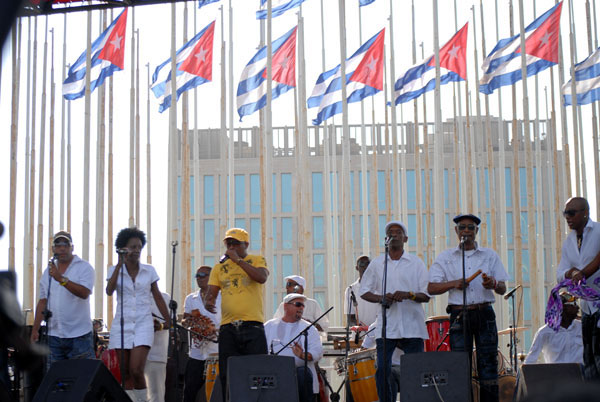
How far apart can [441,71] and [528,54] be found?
2118mm

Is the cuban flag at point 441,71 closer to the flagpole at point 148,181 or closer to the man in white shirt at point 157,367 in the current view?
the flagpole at point 148,181

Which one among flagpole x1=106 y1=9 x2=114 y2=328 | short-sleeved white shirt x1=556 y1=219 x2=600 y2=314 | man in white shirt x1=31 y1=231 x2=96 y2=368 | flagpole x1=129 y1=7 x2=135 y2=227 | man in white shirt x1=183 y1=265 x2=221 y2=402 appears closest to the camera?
short-sleeved white shirt x1=556 y1=219 x2=600 y2=314

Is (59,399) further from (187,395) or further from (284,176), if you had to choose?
(284,176)

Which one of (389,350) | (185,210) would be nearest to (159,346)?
(389,350)

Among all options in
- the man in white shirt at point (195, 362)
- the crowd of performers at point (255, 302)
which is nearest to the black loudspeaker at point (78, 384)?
the crowd of performers at point (255, 302)

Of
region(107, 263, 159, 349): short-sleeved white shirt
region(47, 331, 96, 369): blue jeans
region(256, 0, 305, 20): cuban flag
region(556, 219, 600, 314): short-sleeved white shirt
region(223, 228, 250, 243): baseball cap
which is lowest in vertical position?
region(47, 331, 96, 369): blue jeans

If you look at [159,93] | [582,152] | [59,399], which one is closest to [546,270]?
[582,152]

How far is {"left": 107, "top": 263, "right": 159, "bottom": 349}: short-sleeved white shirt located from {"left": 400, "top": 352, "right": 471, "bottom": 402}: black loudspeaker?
2379 mm

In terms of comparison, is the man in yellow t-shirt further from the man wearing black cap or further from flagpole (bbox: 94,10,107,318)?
flagpole (bbox: 94,10,107,318)

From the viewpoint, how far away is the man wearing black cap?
7.63 meters

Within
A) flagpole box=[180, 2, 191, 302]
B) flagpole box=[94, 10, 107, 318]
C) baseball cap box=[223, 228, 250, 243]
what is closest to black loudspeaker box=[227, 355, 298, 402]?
baseball cap box=[223, 228, 250, 243]

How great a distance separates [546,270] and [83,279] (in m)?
34.3

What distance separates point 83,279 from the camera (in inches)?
322

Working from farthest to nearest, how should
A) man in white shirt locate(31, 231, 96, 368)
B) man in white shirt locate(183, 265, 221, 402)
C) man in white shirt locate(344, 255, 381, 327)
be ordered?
1. man in white shirt locate(344, 255, 381, 327)
2. man in white shirt locate(183, 265, 221, 402)
3. man in white shirt locate(31, 231, 96, 368)
